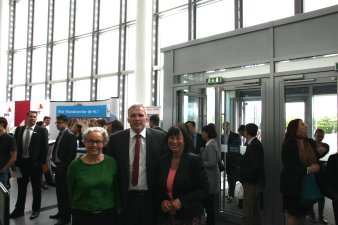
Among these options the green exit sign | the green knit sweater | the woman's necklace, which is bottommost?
the green knit sweater

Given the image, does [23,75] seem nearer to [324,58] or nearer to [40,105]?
[40,105]

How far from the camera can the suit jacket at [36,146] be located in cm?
459

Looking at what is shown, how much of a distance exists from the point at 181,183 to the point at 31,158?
3075mm

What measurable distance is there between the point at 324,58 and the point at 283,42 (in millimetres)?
543

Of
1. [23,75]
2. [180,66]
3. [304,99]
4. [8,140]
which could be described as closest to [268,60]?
[304,99]

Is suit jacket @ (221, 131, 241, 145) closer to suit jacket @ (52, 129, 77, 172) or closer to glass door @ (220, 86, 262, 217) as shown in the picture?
glass door @ (220, 86, 262, 217)

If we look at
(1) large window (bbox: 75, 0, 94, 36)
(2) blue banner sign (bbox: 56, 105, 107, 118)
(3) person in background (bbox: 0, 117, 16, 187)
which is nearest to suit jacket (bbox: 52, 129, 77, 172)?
(3) person in background (bbox: 0, 117, 16, 187)

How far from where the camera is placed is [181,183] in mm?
2342

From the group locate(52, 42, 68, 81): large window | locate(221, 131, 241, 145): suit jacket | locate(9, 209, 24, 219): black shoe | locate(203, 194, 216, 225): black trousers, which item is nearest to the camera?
locate(203, 194, 216, 225): black trousers

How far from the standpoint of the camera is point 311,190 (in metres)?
3.04

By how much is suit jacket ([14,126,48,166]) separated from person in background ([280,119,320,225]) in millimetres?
3337

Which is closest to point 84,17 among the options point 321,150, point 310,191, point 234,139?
point 234,139

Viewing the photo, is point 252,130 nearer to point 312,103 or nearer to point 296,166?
point 312,103

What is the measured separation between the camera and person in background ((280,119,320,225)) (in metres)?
3.09
